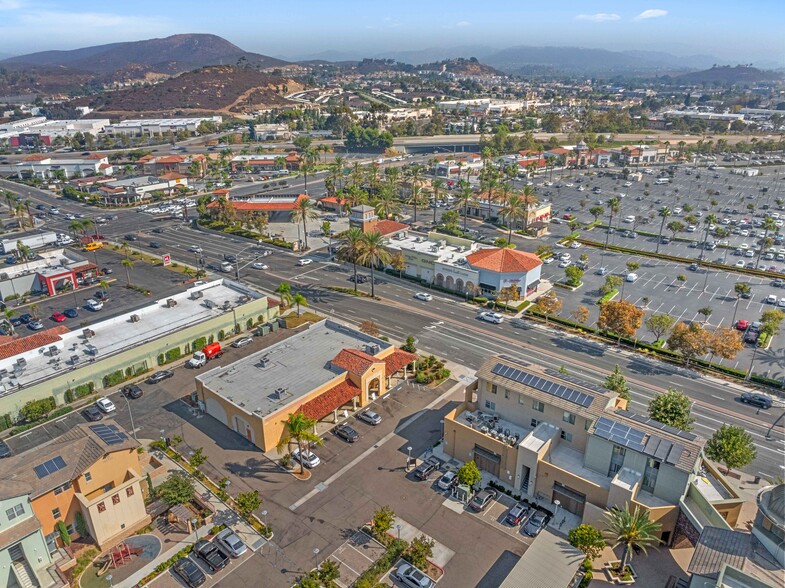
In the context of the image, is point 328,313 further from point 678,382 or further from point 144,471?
point 678,382

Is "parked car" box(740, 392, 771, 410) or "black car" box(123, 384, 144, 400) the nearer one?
"parked car" box(740, 392, 771, 410)

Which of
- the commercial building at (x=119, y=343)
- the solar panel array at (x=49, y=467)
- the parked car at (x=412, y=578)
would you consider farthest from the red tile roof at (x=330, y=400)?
the commercial building at (x=119, y=343)

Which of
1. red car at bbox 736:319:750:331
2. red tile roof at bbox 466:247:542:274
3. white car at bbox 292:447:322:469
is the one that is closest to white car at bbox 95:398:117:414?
white car at bbox 292:447:322:469

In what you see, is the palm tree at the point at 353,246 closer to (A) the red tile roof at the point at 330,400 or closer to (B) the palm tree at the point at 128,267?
(A) the red tile roof at the point at 330,400

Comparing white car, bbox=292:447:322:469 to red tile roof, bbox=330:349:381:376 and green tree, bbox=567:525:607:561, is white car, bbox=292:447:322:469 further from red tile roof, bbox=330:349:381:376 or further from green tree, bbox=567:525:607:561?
green tree, bbox=567:525:607:561

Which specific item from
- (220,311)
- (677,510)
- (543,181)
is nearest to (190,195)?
(220,311)

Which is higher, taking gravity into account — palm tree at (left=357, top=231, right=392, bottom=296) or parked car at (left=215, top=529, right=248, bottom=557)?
palm tree at (left=357, top=231, right=392, bottom=296)
